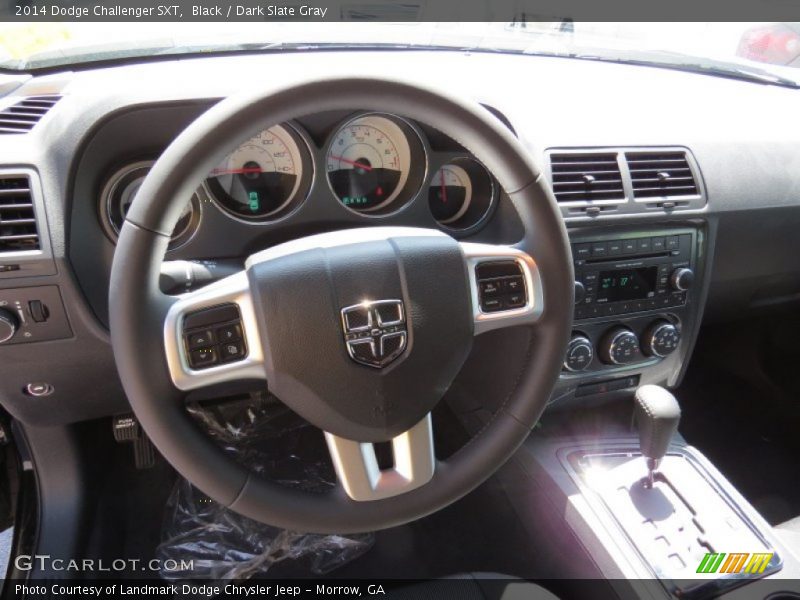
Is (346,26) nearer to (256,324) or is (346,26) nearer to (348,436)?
(256,324)

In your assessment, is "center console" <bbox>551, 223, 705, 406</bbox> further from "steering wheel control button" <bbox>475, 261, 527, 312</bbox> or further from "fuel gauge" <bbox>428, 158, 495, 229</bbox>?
"steering wheel control button" <bbox>475, 261, 527, 312</bbox>

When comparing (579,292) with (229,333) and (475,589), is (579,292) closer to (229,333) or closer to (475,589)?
Result: (475,589)

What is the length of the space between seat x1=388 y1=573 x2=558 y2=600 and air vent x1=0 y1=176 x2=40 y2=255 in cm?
103

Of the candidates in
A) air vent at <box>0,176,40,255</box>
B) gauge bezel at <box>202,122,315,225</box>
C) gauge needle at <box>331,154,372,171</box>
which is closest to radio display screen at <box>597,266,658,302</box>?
gauge needle at <box>331,154,372,171</box>

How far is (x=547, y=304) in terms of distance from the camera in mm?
1011

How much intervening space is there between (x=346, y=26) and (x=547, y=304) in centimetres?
102

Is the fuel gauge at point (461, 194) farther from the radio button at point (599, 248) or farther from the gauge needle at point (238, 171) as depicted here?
the gauge needle at point (238, 171)

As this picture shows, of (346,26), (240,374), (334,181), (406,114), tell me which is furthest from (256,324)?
(346,26)

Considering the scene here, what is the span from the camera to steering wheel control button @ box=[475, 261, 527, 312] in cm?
101

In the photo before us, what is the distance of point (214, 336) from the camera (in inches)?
35.1

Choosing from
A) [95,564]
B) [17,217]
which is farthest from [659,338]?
[95,564]

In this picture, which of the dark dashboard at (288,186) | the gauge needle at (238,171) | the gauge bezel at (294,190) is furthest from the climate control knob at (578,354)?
the gauge needle at (238,171)

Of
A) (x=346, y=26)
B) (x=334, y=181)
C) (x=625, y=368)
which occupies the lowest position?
(x=625, y=368)

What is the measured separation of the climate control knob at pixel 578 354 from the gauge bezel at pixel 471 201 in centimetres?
38
